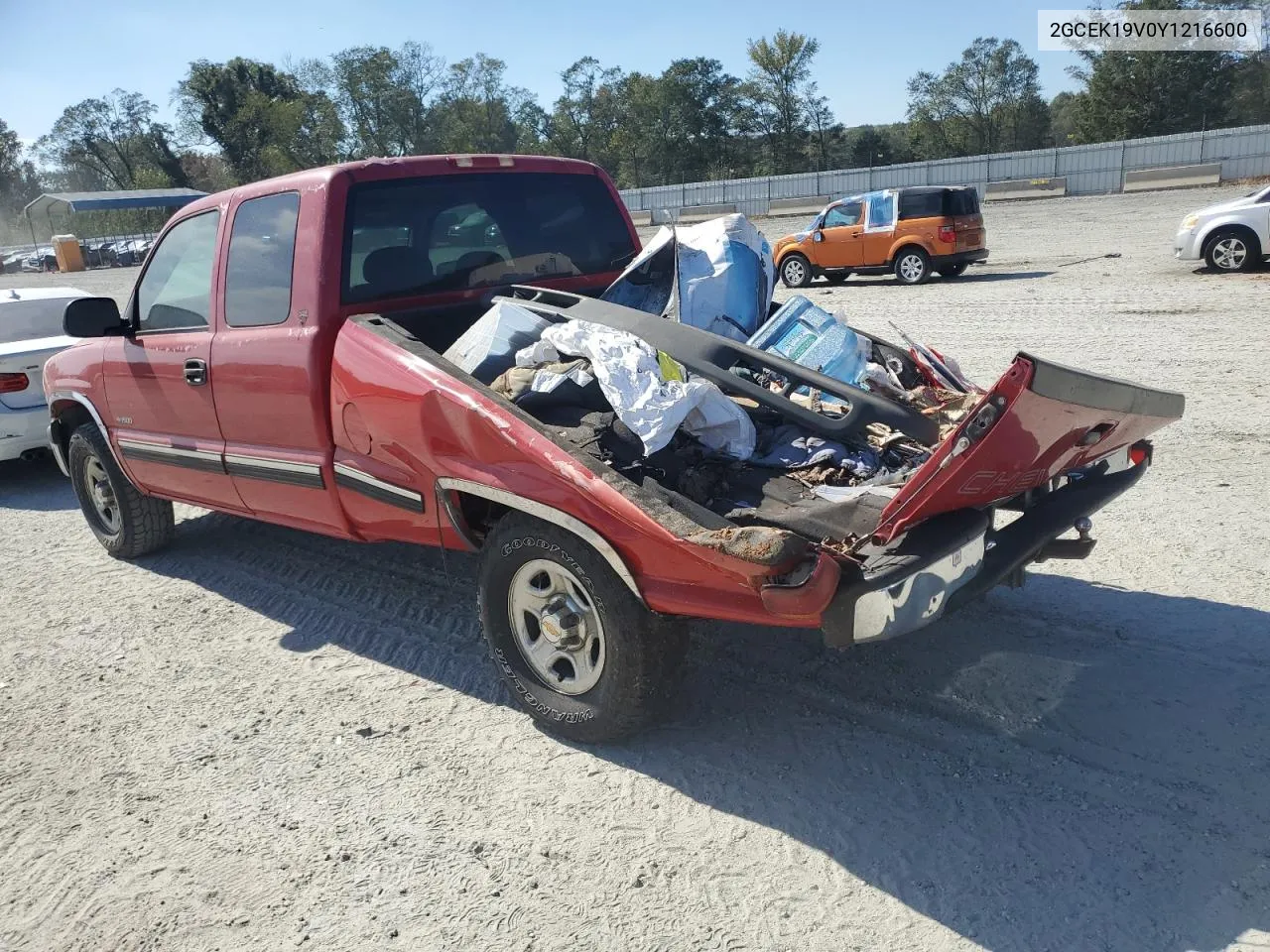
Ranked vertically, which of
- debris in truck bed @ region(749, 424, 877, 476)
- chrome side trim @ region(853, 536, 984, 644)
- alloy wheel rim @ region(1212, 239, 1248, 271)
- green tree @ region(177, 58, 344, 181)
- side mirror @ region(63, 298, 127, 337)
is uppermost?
green tree @ region(177, 58, 344, 181)

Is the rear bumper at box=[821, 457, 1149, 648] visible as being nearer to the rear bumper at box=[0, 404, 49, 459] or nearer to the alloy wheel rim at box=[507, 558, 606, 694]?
the alloy wheel rim at box=[507, 558, 606, 694]

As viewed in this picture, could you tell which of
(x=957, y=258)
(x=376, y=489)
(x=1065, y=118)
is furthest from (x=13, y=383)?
(x=1065, y=118)

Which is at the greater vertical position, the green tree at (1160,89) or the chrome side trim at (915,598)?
the green tree at (1160,89)

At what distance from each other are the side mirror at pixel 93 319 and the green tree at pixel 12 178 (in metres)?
112

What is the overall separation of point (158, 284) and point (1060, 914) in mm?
5032

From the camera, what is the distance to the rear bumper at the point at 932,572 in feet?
9.16

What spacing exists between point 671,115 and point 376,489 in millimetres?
67941

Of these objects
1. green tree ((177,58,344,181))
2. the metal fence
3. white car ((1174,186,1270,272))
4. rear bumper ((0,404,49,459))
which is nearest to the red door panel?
rear bumper ((0,404,49,459))

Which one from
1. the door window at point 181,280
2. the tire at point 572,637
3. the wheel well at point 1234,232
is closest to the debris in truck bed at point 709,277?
the tire at point 572,637

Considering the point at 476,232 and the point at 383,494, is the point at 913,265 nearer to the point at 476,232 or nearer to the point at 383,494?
the point at 476,232

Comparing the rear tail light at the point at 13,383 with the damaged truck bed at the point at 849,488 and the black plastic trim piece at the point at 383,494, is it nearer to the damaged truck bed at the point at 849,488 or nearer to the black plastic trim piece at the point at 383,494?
the black plastic trim piece at the point at 383,494

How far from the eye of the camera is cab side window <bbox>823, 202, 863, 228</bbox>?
18.6m

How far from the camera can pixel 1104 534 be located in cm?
519

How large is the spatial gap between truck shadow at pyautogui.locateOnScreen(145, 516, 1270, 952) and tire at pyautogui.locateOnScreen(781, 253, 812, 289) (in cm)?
1528
